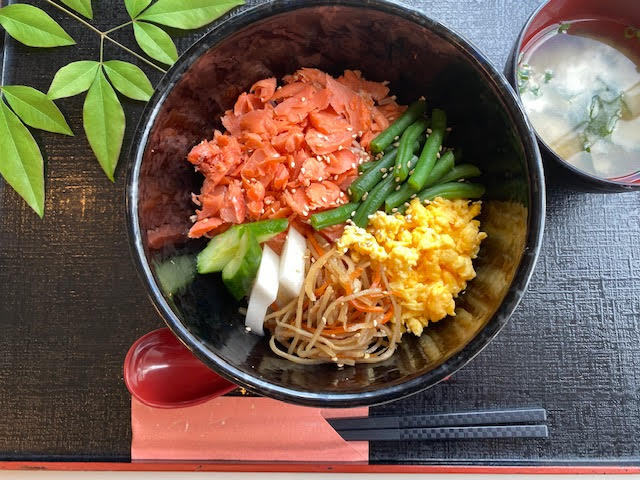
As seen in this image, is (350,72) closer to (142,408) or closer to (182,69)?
(182,69)

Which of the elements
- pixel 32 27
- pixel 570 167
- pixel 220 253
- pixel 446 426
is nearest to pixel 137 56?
pixel 32 27

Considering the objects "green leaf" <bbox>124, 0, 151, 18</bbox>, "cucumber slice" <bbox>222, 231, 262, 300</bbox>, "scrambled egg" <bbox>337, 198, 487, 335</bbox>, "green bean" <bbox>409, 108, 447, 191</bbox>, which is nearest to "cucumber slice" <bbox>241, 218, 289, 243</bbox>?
"cucumber slice" <bbox>222, 231, 262, 300</bbox>

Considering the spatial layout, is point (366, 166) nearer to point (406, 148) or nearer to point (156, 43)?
point (406, 148)

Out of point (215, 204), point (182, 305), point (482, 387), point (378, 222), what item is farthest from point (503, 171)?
point (182, 305)

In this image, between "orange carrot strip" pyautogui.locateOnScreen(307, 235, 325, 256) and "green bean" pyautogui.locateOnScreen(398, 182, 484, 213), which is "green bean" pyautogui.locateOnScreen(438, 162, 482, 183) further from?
"orange carrot strip" pyautogui.locateOnScreen(307, 235, 325, 256)

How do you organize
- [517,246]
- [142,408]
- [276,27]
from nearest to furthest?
[517,246] → [276,27] → [142,408]

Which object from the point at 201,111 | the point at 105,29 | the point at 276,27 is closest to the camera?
the point at 276,27

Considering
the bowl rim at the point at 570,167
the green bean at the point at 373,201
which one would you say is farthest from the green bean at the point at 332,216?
the bowl rim at the point at 570,167
